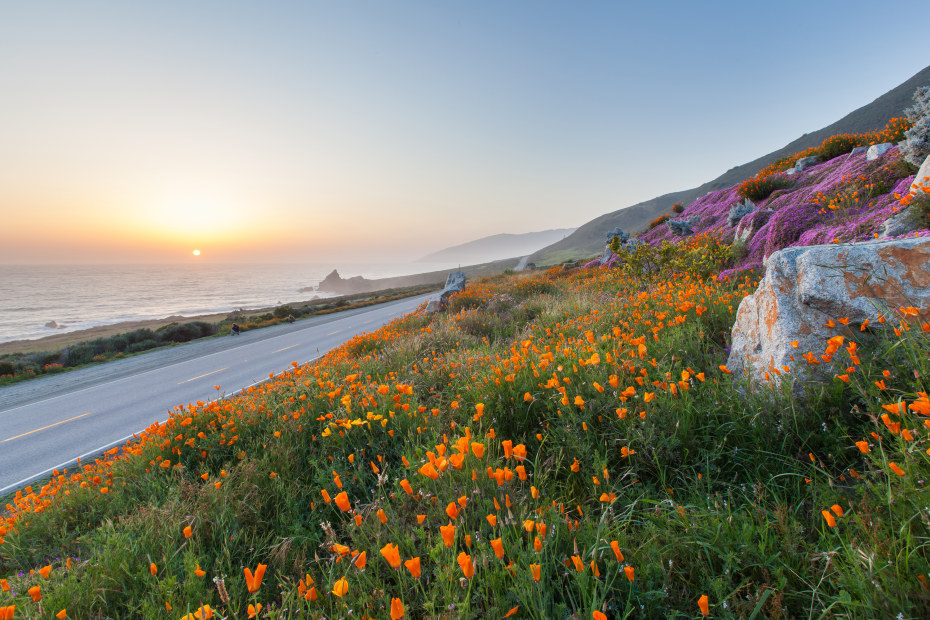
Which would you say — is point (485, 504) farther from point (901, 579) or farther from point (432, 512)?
point (901, 579)

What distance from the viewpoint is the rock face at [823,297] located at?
111 inches

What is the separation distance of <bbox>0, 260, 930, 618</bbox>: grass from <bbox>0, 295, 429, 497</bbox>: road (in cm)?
533

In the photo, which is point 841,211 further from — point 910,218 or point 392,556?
point 392,556

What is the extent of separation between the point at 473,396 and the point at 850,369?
115 inches

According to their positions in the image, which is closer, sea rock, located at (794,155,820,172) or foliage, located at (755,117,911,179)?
foliage, located at (755,117,911,179)

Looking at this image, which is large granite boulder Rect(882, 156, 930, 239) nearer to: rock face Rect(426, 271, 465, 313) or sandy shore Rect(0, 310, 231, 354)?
rock face Rect(426, 271, 465, 313)

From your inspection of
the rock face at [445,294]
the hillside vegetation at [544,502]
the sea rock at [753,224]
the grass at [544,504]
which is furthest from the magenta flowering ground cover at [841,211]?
the rock face at [445,294]

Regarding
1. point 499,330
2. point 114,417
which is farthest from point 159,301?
point 499,330

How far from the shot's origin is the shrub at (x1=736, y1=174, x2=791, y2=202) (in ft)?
42.9

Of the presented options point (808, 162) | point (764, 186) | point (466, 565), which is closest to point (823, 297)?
point (466, 565)

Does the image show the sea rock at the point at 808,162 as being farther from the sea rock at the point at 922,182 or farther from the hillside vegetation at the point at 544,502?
the hillside vegetation at the point at 544,502

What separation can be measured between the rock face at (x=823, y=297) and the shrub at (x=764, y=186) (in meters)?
12.8

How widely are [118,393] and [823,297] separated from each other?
17160mm

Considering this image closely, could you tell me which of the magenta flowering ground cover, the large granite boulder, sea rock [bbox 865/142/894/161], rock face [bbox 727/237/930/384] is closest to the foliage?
sea rock [bbox 865/142/894/161]
